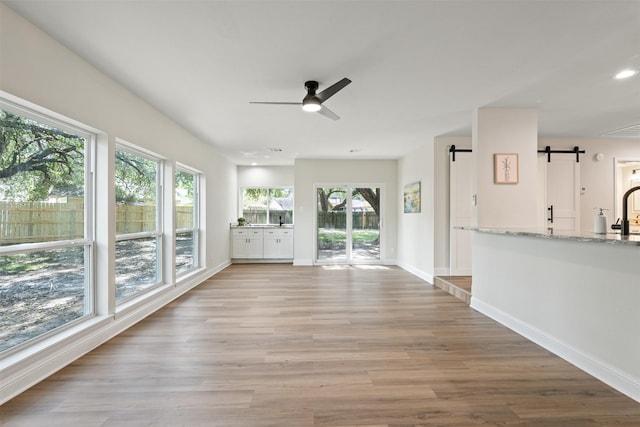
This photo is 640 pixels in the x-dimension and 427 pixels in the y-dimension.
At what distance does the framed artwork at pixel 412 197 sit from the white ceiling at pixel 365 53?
1.96 metres

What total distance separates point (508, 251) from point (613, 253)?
1075 mm

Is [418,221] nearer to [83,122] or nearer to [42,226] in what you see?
[83,122]

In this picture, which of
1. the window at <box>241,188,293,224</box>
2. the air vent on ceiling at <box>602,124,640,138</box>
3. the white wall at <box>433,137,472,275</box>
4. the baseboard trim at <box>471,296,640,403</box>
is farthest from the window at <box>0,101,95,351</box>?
the air vent on ceiling at <box>602,124,640,138</box>

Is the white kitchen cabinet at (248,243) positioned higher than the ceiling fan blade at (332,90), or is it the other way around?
the ceiling fan blade at (332,90)

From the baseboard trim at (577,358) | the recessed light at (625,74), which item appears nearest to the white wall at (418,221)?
the baseboard trim at (577,358)

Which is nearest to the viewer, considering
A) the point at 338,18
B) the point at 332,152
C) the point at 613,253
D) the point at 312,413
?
the point at 312,413

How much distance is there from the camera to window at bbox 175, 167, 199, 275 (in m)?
4.62

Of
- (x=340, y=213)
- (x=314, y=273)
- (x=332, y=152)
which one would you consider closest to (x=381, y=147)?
(x=332, y=152)

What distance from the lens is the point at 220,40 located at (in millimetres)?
2168

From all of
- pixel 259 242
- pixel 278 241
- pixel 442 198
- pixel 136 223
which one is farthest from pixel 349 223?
pixel 136 223

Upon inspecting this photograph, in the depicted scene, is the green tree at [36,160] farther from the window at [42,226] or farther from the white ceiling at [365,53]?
the white ceiling at [365,53]

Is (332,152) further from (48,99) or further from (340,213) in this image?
(48,99)

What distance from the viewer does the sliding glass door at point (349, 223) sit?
6887 millimetres

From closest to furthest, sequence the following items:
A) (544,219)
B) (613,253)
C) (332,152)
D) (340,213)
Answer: (613,253) → (544,219) → (332,152) → (340,213)
